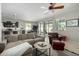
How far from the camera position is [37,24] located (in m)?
2.31

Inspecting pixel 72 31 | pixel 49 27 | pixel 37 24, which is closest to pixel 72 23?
pixel 72 31

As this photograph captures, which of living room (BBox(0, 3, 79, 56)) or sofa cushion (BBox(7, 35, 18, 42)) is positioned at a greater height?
living room (BBox(0, 3, 79, 56))

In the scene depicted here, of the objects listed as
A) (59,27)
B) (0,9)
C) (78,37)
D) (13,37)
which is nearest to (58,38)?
(59,27)

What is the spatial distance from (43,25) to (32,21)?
12.5 inches

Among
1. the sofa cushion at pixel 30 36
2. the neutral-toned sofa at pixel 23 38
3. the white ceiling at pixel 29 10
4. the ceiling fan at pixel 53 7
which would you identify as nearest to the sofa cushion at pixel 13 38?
the neutral-toned sofa at pixel 23 38

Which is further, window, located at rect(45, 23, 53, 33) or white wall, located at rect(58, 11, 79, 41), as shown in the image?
window, located at rect(45, 23, 53, 33)

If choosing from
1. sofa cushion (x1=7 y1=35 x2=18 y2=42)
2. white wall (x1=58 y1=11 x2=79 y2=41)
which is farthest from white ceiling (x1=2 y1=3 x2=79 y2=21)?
sofa cushion (x1=7 y1=35 x2=18 y2=42)

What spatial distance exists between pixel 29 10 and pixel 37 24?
42 cm

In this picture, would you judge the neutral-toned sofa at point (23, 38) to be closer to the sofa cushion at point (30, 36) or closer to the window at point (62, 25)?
the sofa cushion at point (30, 36)

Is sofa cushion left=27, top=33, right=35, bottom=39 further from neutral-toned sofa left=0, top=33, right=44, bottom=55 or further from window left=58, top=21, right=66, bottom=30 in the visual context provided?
window left=58, top=21, right=66, bottom=30

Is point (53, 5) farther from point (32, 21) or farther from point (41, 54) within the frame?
point (41, 54)

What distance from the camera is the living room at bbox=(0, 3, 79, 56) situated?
2.17 meters

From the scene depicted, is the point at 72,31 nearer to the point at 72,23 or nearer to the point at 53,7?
the point at 72,23

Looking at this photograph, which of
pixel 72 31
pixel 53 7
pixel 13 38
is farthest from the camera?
pixel 13 38
